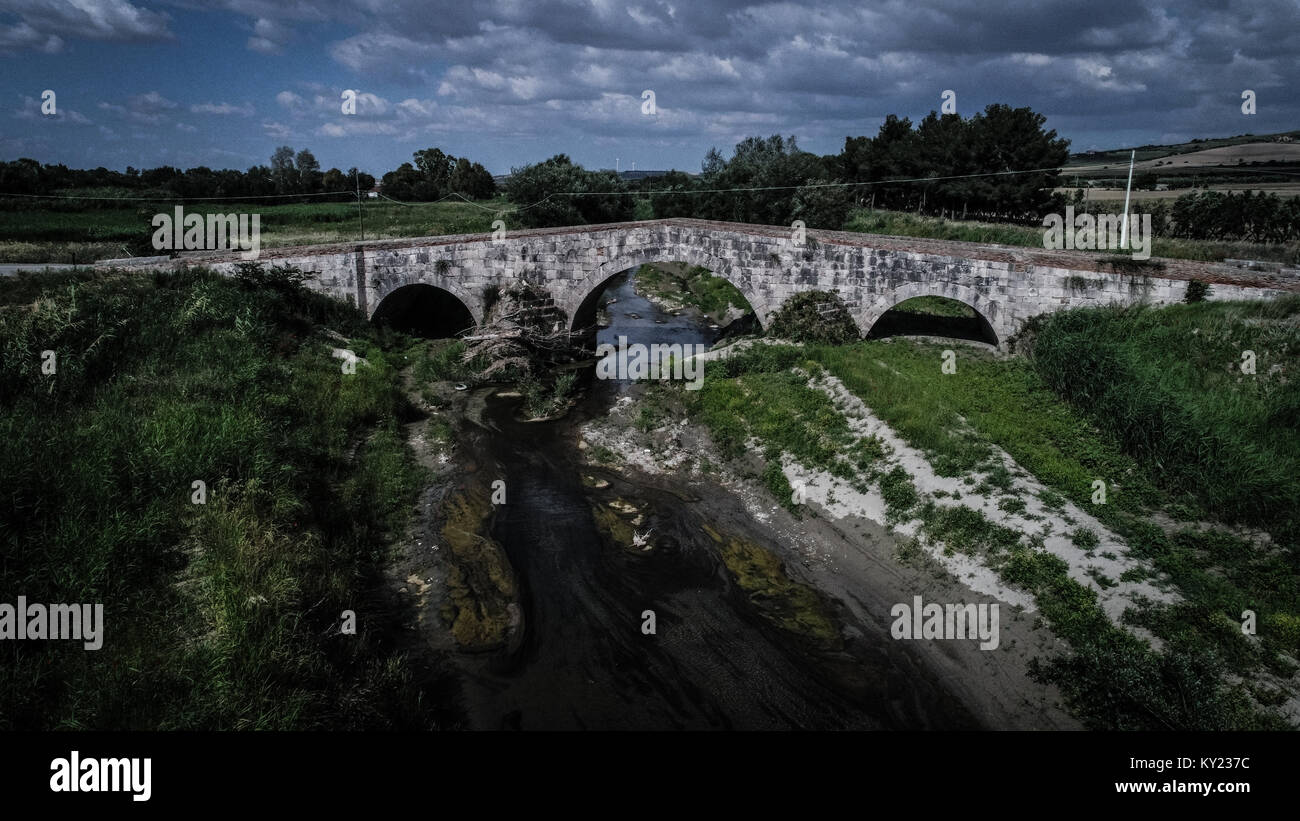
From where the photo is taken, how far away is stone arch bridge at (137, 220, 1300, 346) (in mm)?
18656

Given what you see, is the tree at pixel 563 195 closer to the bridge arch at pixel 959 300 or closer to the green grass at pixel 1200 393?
the bridge arch at pixel 959 300

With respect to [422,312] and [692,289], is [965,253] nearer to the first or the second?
[692,289]

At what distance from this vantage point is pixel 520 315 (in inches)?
1021

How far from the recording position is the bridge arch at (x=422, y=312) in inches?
1105

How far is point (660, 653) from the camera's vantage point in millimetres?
11117

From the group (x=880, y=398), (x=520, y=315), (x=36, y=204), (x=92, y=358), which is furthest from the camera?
(x=36, y=204)

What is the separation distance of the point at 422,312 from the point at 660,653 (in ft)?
82.6

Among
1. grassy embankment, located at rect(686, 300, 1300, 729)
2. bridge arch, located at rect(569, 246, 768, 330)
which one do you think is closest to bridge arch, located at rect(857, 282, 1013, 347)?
grassy embankment, located at rect(686, 300, 1300, 729)

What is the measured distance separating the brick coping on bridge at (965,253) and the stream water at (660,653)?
1232 cm

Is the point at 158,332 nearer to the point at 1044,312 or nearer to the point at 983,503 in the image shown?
the point at 983,503

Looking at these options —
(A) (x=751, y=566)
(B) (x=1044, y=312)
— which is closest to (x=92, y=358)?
(A) (x=751, y=566)

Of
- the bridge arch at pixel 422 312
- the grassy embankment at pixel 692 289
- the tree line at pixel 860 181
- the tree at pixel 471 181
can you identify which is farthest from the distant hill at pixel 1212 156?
the tree at pixel 471 181

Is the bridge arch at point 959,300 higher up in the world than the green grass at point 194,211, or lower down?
lower down
